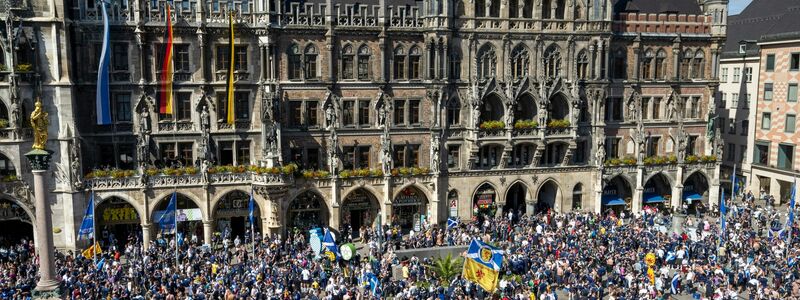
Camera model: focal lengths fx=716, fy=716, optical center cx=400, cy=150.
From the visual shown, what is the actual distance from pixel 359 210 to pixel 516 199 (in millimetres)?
13362

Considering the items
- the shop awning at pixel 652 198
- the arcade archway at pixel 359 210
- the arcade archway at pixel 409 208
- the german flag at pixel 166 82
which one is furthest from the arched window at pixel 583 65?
the german flag at pixel 166 82

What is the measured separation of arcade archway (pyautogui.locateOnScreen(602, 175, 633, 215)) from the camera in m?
59.0

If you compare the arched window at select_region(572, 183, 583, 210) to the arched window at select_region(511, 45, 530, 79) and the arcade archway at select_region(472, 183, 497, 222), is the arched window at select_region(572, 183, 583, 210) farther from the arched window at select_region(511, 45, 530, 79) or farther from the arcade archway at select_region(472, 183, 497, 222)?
the arched window at select_region(511, 45, 530, 79)

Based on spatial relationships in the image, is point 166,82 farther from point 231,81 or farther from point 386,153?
point 386,153

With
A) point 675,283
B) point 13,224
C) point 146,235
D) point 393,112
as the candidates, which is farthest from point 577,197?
point 13,224

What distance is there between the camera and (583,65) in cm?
5619

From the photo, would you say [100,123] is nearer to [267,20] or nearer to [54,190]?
[54,190]

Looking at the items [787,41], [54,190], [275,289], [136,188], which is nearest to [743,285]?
[275,289]

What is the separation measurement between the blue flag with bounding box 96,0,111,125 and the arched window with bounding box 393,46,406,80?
1946 cm

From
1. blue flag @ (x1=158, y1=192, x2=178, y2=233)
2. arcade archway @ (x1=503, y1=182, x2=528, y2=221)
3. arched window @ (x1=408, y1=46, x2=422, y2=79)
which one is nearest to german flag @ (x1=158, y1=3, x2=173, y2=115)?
blue flag @ (x1=158, y1=192, x2=178, y2=233)

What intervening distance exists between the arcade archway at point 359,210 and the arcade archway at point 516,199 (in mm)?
10978

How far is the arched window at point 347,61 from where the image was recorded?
51.1 metres

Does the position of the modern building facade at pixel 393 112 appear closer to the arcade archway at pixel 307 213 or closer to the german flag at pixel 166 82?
the arcade archway at pixel 307 213

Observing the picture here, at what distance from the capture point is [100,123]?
45688mm
